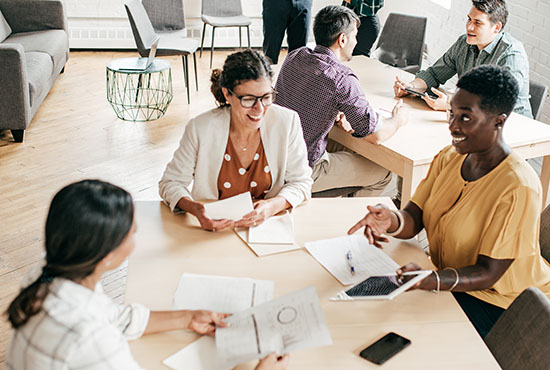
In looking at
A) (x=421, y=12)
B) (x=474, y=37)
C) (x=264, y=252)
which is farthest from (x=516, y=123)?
(x=421, y=12)

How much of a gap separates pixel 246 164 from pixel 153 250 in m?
0.57

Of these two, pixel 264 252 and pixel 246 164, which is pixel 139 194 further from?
pixel 264 252

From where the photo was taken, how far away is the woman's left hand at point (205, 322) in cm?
147

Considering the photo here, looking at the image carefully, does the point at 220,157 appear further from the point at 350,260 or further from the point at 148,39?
the point at 148,39

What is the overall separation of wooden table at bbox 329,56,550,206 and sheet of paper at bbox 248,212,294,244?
0.83m

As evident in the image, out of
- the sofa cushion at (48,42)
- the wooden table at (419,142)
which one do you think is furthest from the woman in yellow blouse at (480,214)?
the sofa cushion at (48,42)

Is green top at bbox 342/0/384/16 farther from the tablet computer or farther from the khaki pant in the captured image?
the tablet computer

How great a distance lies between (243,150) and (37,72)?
294cm

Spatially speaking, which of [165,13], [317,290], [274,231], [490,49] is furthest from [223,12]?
[317,290]

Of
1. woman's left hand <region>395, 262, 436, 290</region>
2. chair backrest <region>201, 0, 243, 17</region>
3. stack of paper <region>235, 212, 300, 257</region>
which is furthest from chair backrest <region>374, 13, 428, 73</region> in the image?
woman's left hand <region>395, 262, 436, 290</region>

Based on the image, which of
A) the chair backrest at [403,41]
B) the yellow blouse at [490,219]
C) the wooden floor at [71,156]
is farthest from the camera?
the chair backrest at [403,41]

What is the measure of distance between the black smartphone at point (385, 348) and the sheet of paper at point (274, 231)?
1.66 feet

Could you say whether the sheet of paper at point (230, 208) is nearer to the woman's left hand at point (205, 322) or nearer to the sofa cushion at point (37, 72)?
the woman's left hand at point (205, 322)

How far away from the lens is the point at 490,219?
68.6 inches
